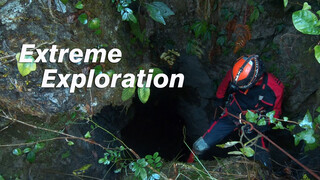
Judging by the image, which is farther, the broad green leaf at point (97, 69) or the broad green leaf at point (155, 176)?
the broad green leaf at point (97, 69)

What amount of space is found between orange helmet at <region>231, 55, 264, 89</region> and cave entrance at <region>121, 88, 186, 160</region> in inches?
62.7

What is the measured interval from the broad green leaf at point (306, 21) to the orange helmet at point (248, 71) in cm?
154

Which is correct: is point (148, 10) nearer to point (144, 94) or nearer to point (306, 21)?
point (144, 94)

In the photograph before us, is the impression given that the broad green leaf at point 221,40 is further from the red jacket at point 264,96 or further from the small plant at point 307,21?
the small plant at point 307,21

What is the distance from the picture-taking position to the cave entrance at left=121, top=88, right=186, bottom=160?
4.04 meters

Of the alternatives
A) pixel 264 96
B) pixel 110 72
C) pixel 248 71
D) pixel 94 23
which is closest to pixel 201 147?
pixel 264 96

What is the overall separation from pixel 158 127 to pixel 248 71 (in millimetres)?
2317

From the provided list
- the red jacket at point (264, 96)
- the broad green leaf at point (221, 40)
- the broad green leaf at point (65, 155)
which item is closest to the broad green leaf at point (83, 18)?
the broad green leaf at point (65, 155)

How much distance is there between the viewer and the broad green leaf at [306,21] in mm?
1287

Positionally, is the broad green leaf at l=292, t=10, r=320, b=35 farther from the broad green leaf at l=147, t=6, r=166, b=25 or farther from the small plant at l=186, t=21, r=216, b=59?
the small plant at l=186, t=21, r=216, b=59

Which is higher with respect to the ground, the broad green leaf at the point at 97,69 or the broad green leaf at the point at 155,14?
the broad green leaf at the point at 155,14

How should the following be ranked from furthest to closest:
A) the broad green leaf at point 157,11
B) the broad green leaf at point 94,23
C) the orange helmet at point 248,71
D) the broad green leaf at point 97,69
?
the orange helmet at point 248,71
the broad green leaf at point 97,69
the broad green leaf at point 157,11
the broad green leaf at point 94,23

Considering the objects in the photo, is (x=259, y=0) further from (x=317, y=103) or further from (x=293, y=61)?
(x=317, y=103)

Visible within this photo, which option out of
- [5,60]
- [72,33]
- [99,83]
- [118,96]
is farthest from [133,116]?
[5,60]
